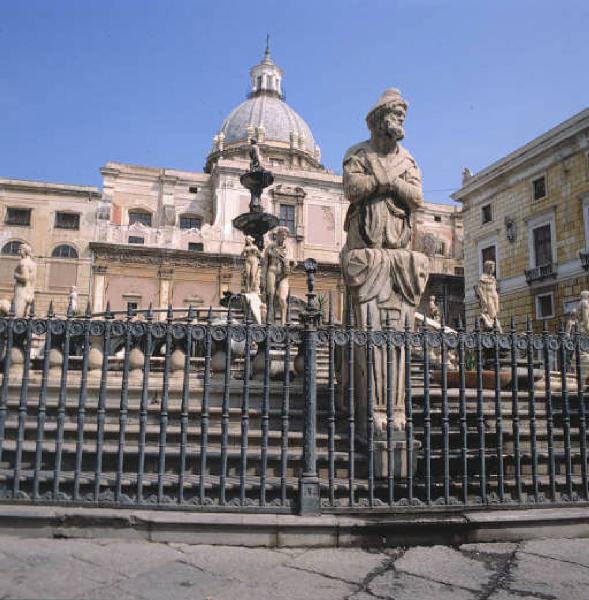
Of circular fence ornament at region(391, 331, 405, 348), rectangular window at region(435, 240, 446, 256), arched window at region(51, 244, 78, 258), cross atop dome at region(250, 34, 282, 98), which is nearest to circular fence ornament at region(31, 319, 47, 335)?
circular fence ornament at region(391, 331, 405, 348)

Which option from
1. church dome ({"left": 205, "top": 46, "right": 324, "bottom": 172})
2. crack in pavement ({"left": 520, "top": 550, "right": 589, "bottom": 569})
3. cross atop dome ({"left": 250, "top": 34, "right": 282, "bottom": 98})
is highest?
cross atop dome ({"left": 250, "top": 34, "right": 282, "bottom": 98})

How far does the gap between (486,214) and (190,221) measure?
19833mm

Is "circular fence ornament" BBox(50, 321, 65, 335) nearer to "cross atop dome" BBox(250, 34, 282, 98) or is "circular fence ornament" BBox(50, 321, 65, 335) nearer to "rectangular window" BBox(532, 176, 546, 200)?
"rectangular window" BBox(532, 176, 546, 200)

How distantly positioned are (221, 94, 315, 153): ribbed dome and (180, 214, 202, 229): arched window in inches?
458

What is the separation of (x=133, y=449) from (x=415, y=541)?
8.58 feet

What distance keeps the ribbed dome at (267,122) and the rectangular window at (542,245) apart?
80.4 ft

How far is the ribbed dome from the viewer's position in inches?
1964

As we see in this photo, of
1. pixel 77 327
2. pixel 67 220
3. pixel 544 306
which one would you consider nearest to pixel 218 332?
pixel 77 327

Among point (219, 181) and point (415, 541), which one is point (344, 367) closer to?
point (415, 541)

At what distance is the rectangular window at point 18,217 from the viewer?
35969 mm

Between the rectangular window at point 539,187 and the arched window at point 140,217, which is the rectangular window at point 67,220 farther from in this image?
the rectangular window at point 539,187

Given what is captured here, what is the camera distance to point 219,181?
128ft

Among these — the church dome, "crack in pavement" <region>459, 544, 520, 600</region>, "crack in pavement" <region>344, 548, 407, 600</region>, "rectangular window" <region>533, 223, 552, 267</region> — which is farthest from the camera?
the church dome

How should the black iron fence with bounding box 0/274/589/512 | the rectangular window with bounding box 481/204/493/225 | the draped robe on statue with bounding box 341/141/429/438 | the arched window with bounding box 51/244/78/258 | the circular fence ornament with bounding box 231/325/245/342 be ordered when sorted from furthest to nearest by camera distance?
the arched window with bounding box 51/244/78/258, the rectangular window with bounding box 481/204/493/225, the draped robe on statue with bounding box 341/141/429/438, the circular fence ornament with bounding box 231/325/245/342, the black iron fence with bounding box 0/274/589/512
